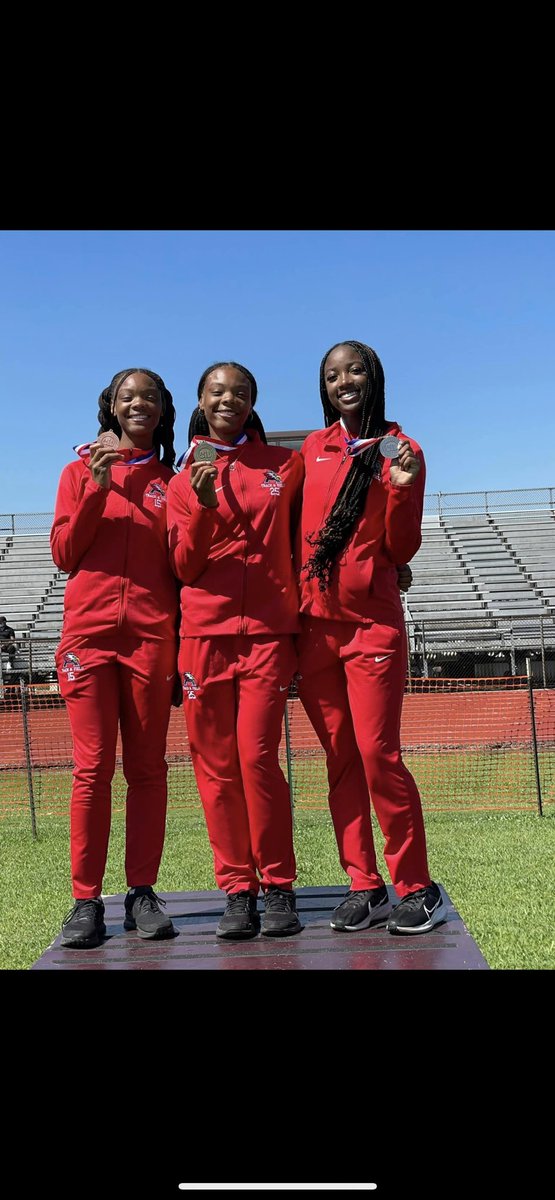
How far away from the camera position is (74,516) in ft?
12.5

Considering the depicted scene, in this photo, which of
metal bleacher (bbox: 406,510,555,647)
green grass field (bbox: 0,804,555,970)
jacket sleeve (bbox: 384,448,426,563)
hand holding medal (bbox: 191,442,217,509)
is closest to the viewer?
hand holding medal (bbox: 191,442,217,509)

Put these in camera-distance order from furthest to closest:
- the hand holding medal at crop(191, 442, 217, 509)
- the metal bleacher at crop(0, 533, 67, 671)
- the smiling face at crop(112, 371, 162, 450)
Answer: the metal bleacher at crop(0, 533, 67, 671)
the smiling face at crop(112, 371, 162, 450)
the hand holding medal at crop(191, 442, 217, 509)

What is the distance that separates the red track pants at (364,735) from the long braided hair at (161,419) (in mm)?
846

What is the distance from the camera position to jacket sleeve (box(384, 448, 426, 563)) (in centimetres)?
371

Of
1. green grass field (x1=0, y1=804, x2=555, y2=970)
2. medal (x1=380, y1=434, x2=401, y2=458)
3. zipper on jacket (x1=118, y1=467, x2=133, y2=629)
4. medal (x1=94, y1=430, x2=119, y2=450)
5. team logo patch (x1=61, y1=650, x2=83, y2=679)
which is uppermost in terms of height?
medal (x1=94, y1=430, x2=119, y2=450)

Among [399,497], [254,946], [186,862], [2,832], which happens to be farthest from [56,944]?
[2,832]

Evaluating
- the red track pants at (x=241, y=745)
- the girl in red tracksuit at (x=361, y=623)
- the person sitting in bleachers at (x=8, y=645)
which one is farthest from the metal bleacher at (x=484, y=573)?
the red track pants at (x=241, y=745)

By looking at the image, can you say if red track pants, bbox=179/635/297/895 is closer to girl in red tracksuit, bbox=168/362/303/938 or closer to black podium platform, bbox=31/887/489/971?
girl in red tracksuit, bbox=168/362/303/938

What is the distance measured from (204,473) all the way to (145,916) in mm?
1592

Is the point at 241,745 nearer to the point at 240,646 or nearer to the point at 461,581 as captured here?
the point at 240,646

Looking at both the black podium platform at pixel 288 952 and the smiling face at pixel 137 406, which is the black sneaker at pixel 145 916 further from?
the smiling face at pixel 137 406

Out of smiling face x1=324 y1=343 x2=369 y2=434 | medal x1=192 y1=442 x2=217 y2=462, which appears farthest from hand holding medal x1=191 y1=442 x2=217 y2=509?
smiling face x1=324 y1=343 x2=369 y2=434
